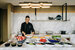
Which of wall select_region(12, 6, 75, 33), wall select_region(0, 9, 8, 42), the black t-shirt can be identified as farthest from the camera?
wall select_region(0, 9, 8, 42)

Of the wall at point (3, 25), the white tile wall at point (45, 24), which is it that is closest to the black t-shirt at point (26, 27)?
→ the white tile wall at point (45, 24)

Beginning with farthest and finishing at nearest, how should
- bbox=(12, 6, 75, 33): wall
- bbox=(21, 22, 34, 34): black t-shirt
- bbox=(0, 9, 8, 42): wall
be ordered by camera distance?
bbox=(0, 9, 8, 42): wall → bbox=(12, 6, 75, 33): wall → bbox=(21, 22, 34, 34): black t-shirt

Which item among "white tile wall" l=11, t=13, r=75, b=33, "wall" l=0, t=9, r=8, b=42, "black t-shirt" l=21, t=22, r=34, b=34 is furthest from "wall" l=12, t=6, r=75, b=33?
"wall" l=0, t=9, r=8, b=42

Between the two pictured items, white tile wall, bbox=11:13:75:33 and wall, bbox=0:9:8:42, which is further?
wall, bbox=0:9:8:42

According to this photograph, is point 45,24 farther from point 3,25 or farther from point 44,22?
point 3,25

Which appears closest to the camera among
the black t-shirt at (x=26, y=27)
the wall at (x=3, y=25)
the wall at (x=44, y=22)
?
the black t-shirt at (x=26, y=27)

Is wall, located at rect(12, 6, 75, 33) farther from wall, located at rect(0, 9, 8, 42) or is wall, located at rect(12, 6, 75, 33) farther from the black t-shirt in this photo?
wall, located at rect(0, 9, 8, 42)

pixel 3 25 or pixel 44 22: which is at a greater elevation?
pixel 44 22

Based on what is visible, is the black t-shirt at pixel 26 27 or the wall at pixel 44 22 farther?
the wall at pixel 44 22

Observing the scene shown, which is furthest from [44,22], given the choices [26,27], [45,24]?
[26,27]

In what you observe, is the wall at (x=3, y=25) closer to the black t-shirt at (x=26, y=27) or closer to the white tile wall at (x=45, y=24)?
the white tile wall at (x=45, y=24)

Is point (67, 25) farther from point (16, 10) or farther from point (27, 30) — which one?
point (16, 10)

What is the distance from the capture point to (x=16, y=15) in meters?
5.22

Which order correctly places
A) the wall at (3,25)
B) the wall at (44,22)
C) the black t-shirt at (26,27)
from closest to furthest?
the black t-shirt at (26,27)
the wall at (44,22)
the wall at (3,25)
